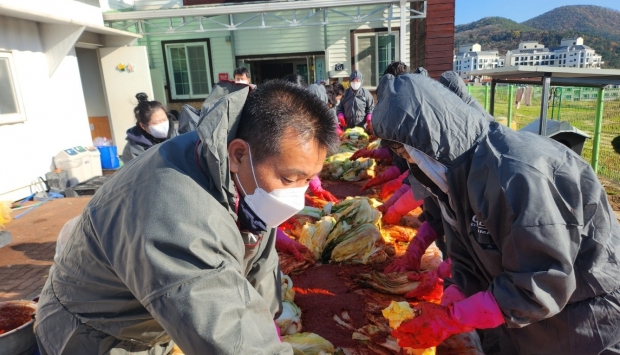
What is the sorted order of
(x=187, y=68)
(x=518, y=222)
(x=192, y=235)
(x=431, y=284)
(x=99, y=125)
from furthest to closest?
1. (x=187, y=68)
2. (x=99, y=125)
3. (x=431, y=284)
4. (x=518, y=222)
5. (x=192, y=235)

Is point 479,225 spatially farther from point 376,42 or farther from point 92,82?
point 376,42

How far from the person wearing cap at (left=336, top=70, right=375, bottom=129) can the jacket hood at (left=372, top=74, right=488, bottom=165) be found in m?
6.90

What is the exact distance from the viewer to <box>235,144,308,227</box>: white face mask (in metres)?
1.36

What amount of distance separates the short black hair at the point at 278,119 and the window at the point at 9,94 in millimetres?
7030

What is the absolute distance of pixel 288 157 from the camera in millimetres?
1262

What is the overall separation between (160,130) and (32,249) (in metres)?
2.31

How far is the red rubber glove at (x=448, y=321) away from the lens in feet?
5.79

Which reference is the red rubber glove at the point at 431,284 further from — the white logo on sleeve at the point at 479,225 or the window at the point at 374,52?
the window at the point at 374,52

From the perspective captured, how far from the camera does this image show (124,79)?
9.89 meters

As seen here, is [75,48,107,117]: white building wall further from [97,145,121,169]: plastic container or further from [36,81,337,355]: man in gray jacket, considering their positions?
[36,81,337,355]: man in gray jacket

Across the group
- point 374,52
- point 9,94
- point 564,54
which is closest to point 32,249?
point 9,94

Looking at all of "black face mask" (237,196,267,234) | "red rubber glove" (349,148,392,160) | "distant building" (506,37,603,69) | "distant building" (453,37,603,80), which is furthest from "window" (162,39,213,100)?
"distant building" (506,37,603,69)

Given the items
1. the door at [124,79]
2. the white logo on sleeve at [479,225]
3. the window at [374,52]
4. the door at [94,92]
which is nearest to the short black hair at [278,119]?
the white logo on sleeve at [479,225]

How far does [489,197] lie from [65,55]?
327 inches
